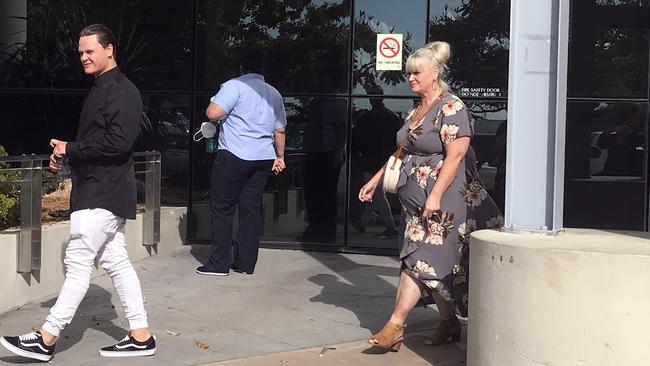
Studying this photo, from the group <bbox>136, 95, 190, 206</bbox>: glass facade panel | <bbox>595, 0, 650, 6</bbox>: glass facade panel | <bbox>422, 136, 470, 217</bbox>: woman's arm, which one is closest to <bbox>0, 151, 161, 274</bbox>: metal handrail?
<bbox>136, 95, 190, 206</bbox>: glass facade panel

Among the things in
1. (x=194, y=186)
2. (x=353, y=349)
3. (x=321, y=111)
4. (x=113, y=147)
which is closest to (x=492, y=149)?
(x=321, y=111)

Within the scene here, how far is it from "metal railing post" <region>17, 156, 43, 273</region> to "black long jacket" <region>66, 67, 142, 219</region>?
1.45m

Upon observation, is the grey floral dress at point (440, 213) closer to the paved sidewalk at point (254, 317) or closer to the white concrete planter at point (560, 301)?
the paved sidewalk at point (254, 317)

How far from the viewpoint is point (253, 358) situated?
5320mm

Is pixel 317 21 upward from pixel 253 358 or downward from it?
upward

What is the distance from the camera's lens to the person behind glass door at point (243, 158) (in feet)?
24.5

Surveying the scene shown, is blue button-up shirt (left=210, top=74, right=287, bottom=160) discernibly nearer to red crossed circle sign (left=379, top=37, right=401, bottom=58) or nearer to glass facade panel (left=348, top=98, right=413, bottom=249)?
glass facade panel (left=348, top=98, right=413, bottom=249)

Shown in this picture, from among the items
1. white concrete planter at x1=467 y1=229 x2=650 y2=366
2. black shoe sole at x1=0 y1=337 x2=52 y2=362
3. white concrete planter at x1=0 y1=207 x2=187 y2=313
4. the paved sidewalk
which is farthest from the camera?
white concrete planter at x1=0 y1=207 x2=187 y2=313

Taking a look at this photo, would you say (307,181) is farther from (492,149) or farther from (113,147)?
(113,147)

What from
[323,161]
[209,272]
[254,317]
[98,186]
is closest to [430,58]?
[98,186]

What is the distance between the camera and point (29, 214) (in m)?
6.41

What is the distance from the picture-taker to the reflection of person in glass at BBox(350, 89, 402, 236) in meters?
8.77

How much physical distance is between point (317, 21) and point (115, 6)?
7.07ft

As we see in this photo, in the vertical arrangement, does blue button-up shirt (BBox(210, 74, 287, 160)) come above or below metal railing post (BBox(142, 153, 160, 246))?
above
